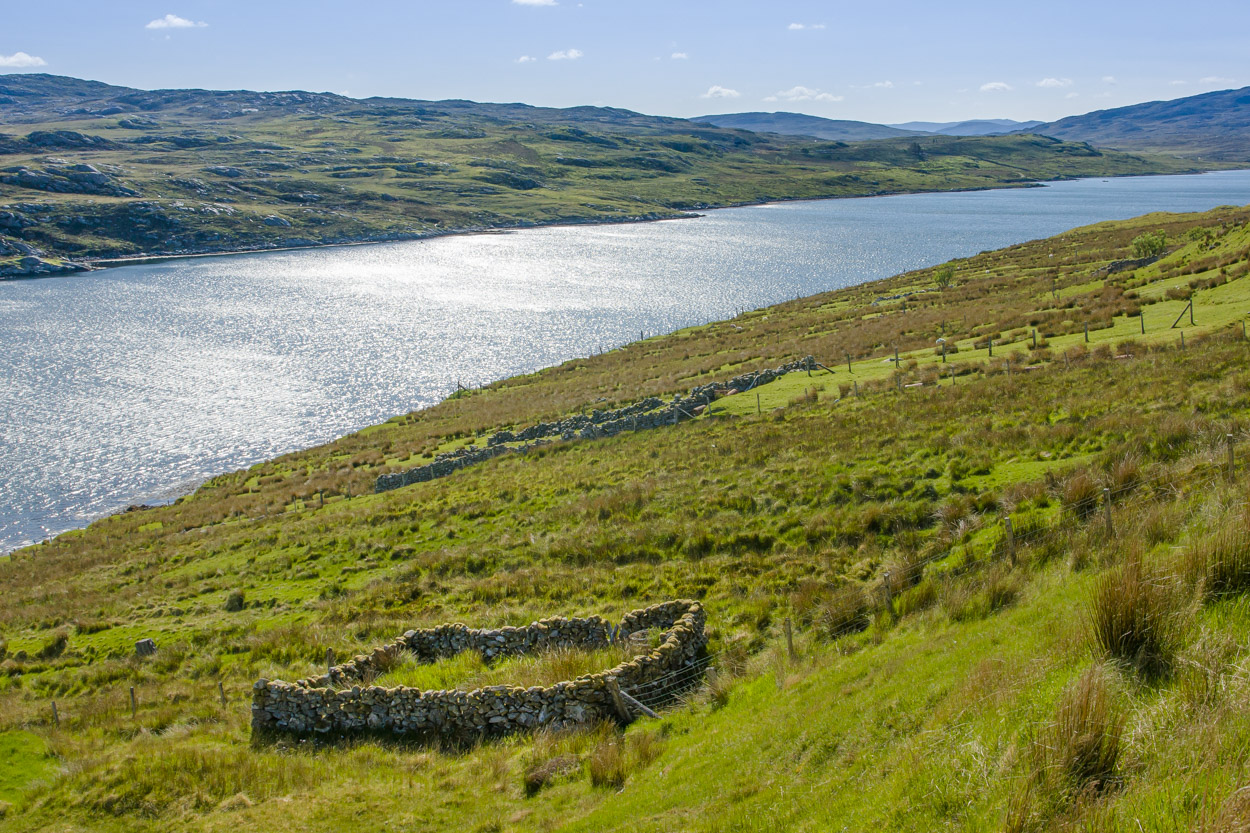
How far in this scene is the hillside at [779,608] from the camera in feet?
22.8

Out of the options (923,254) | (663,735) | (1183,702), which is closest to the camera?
(1183,702)

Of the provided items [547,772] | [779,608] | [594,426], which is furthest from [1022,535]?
[594,426]

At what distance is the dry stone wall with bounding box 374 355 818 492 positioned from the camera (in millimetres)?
37531

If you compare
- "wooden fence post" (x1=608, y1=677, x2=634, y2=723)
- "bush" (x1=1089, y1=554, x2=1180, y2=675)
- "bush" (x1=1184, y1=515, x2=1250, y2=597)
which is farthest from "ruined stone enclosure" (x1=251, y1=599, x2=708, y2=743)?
"bush" (x1=1184, y1=515, x2=1250, y2=597)

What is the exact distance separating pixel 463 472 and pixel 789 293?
249ft

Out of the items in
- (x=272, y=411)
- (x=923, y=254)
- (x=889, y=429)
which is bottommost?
(x=272, y=411)

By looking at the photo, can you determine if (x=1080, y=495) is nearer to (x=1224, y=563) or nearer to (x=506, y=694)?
(x=1224, y=563)

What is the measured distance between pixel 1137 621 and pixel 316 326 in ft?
334

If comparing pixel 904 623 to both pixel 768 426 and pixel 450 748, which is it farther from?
pixel 768 426

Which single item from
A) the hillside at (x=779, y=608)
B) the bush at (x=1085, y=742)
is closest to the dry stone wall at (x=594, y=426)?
the hillside at (x=779, y=608)

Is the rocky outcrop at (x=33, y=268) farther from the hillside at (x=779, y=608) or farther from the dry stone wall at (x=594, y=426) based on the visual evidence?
the dry stone wall at (x=594, y=426)

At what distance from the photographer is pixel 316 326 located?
98.8m

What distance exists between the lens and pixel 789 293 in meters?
105

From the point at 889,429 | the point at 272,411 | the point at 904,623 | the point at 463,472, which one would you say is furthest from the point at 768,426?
the point at 272,411
